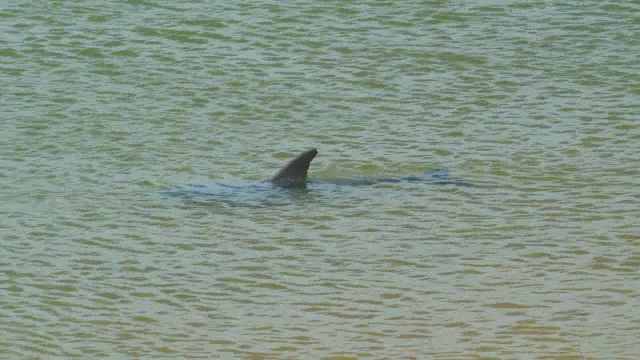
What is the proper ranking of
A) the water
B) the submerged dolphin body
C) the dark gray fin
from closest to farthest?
the water
the submerged dolphin body
the dark gray fin

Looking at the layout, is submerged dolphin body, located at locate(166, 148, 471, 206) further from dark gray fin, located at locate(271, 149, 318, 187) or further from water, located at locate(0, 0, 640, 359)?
water, located at locate(0, 0, 640, 359)

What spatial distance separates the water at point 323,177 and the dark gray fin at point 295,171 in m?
0.22

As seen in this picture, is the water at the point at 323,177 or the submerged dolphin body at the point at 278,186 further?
the submerged dolphin body at the point at 278,186

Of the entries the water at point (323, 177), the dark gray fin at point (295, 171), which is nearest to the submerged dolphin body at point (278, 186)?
the dark gray fin at point (295, 171)

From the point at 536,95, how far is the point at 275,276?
4553mm

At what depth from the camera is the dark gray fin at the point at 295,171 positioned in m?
11.1

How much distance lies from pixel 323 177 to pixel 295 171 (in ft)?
1.33

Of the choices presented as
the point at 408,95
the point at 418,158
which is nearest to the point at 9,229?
the point at 418,158

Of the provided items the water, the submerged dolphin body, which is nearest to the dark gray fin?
the submerged dolphin body

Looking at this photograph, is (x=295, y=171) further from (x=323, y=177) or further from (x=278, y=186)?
(x=323, y=177)

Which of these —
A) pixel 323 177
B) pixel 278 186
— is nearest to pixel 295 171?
pixel 278 186

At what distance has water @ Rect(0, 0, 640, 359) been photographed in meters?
8.73

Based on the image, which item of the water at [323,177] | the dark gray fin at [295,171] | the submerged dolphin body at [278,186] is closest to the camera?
the water at [323,177]

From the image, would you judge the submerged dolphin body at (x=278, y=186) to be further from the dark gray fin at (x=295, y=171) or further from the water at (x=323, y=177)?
the water at (x=323, y=177)
